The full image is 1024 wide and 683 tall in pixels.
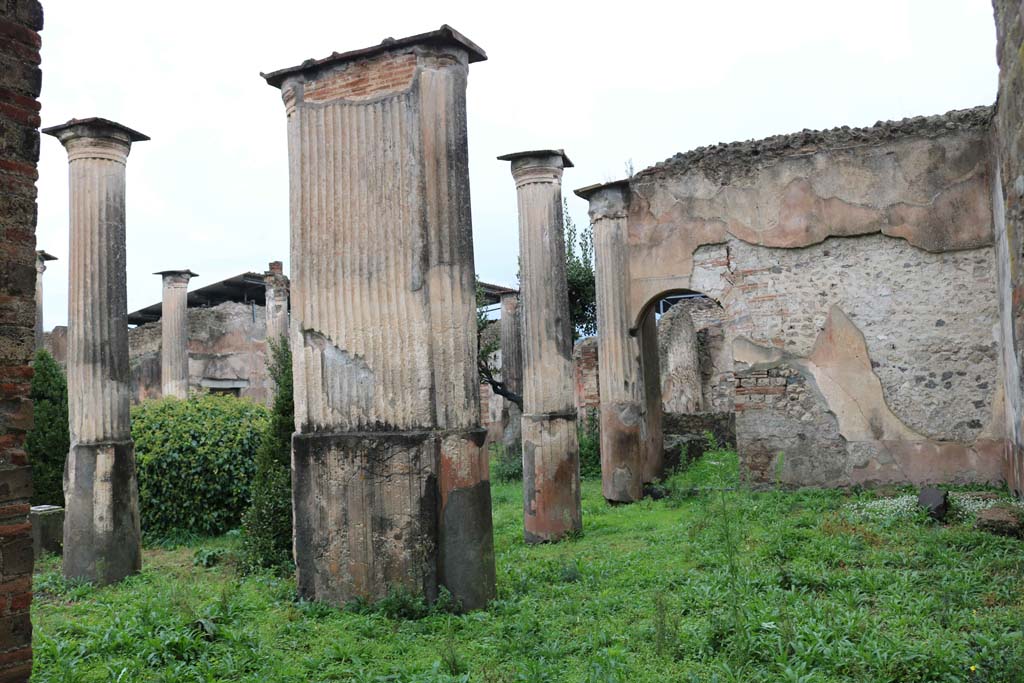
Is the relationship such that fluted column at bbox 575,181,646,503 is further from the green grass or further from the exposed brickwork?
the exposed brickwork

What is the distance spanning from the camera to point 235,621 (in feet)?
15.9

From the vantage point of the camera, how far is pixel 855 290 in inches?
378

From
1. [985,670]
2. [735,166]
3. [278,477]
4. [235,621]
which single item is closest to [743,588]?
[985,670]

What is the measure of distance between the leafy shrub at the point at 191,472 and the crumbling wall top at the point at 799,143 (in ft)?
21.1

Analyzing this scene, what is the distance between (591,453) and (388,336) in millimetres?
9203

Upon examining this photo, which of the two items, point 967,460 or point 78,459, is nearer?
point 78,459

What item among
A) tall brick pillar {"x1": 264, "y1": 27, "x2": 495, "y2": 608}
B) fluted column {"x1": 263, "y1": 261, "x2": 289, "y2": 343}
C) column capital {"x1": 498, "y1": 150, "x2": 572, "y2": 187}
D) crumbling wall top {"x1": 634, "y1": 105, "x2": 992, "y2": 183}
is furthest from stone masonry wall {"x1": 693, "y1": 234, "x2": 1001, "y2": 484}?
fluted column {"x1": 263, "y1": 261, "x2": 289, "y2": 343}

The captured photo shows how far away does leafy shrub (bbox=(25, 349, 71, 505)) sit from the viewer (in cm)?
952

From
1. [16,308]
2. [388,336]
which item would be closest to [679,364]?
[388,336]

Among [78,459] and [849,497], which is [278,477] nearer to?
[78,459]

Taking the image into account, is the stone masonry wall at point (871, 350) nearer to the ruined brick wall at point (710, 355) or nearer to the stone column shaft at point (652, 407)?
the stone column shaft at point (652, 407)

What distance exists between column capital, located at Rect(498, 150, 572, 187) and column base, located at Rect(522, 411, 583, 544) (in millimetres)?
2543

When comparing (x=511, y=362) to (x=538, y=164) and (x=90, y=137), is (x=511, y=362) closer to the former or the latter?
(x=538, y=164)

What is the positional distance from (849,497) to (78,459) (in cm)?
798
